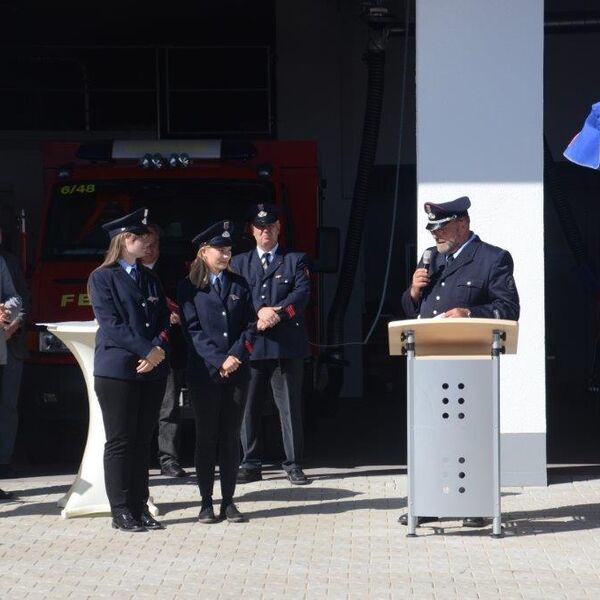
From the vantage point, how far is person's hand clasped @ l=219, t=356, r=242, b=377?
7.89m

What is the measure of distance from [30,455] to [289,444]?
239cm

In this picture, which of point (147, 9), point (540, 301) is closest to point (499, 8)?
point (540, 301)

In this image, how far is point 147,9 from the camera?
16.7 metres

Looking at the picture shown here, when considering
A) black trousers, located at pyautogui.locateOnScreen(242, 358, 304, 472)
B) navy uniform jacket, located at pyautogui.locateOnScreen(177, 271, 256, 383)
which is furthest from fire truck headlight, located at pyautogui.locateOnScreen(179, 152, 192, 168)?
navy uniform jacket, located at pyautogui.locateOnScreen(177, 271, 256, 383)

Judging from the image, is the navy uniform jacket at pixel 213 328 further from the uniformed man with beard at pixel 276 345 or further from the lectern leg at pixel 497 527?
the lectern leg at pixel 497 527

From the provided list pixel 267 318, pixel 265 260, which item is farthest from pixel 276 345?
pixel 265 260

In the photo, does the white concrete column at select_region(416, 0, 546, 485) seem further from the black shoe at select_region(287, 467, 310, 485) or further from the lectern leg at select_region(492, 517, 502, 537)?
the lectern leg at select_region(492, 517, 502, 537)

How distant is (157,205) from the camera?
10.9 metres

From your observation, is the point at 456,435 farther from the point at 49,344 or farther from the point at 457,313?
the point at 49,344

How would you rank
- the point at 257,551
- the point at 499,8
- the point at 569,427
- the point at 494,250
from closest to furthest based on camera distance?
1. the point at 257,551
2. the point at 494,250
3. the point at 499,8
4. the point at 569,427

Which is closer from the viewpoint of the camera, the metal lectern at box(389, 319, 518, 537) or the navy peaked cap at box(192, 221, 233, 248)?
the metal lectern at box(389, 319, 518, 537)

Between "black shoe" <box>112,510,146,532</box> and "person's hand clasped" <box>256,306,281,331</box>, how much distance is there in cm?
188

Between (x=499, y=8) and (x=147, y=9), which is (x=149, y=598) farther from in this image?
(x=147, y=9)

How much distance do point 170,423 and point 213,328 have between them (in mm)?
1963
